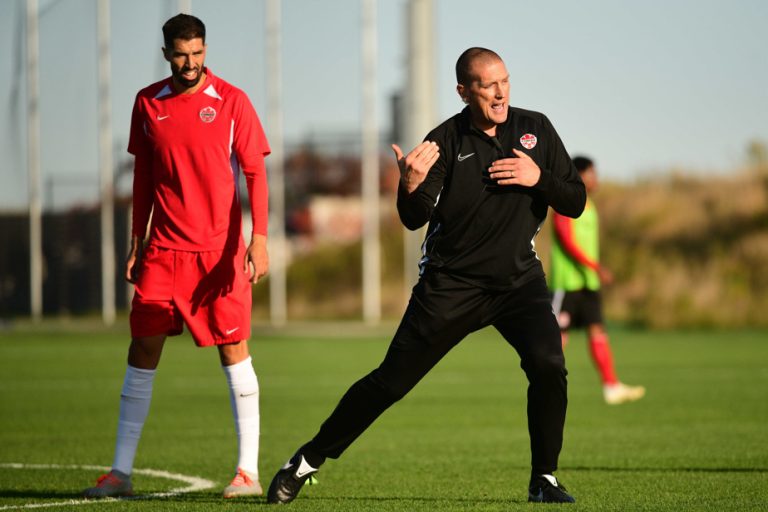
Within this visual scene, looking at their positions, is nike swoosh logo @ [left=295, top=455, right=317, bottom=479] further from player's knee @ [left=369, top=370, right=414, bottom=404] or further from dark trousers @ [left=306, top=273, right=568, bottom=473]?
player's knee @ [left=369, top=370, right=414, bottom=404]

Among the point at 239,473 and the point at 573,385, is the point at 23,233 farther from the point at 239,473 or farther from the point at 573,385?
the point at 239,473

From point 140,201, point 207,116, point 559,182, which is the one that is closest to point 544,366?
point 559,182

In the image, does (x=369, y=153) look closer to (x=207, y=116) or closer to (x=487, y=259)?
(x=207, y=116)

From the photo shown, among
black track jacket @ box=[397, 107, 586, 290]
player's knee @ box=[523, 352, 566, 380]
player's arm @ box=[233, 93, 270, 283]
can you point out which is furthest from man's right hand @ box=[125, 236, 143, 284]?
player's knee @ box=[523, 352, 566, 380]

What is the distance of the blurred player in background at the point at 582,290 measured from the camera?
1334cm

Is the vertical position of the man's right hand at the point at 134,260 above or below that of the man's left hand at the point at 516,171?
below

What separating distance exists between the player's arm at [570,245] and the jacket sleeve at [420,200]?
22.5ft

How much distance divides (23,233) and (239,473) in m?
25.1

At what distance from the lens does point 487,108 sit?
6637 mm

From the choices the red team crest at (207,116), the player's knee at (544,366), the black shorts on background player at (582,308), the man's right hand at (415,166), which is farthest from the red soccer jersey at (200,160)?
the black shorts on background player at (582,308)

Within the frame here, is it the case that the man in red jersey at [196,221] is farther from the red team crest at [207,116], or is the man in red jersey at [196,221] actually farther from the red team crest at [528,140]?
the red team crest at [528,140]

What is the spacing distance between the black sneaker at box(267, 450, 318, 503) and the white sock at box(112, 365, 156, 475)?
3.36 feet

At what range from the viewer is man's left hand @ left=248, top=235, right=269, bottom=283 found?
7352 mm

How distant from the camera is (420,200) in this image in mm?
6445
